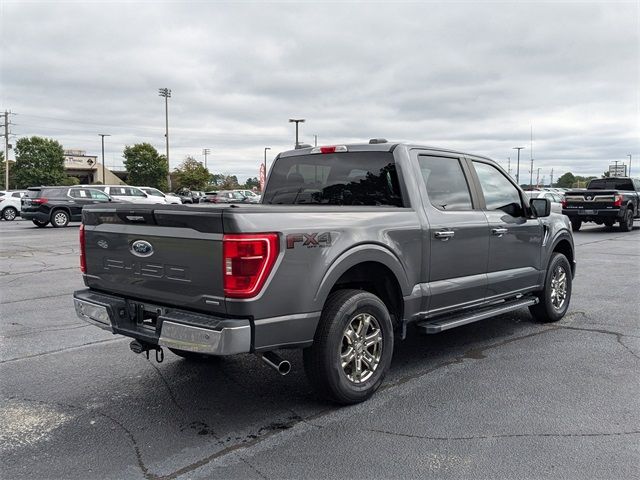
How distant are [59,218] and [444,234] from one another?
2100 cm

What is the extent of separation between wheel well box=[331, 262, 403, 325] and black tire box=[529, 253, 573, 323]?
2560 millimetres

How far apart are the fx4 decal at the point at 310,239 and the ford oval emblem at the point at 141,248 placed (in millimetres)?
981

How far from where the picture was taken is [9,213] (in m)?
29.7

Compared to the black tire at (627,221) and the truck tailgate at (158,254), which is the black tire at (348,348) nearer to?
the truck tailgate at (158,254)

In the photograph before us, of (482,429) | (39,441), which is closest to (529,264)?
(482,429)

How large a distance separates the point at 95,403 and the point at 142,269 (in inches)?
43.6

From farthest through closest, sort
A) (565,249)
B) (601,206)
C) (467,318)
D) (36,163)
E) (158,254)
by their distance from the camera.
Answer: (36,163), (601,206), (565,249), (467,318), (158,254)

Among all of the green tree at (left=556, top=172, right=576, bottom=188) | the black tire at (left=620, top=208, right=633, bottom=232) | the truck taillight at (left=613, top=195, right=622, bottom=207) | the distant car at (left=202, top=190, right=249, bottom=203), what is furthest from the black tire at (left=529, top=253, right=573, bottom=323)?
the green tree at (left=556, top=172, right=576, bottom=188)

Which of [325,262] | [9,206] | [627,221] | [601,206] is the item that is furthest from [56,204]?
[627,221]

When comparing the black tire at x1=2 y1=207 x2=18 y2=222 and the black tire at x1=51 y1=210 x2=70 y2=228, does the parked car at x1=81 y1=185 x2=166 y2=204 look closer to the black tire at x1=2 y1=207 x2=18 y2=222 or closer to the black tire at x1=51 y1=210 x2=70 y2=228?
the black tire at x1=51 y1=210 x2=70 y2=228

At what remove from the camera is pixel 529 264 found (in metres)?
5.98

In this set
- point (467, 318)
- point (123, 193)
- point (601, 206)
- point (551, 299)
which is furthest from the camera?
point (123, 193)

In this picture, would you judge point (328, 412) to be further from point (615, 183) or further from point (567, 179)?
point (567, 179)

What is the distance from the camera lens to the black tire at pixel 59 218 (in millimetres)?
22203
